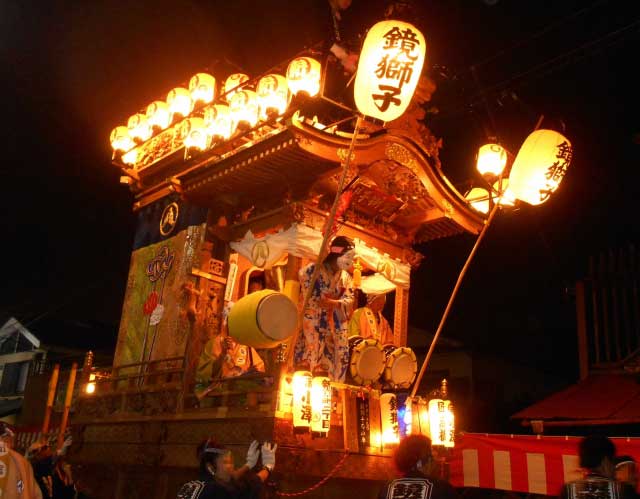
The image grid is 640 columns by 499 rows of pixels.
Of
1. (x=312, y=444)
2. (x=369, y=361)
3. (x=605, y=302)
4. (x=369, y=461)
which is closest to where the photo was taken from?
(x=312, y=444)

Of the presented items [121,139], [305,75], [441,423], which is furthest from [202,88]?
[441,423]

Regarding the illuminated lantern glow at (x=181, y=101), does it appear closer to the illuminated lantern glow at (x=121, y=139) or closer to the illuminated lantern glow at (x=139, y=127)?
the illuminated lantern glow at (x=139, y=127)

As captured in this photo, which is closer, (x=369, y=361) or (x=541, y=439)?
(x=369, y=361)

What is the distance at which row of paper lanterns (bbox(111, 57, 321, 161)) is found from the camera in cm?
992

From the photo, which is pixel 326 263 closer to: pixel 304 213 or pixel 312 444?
pixel 304 213

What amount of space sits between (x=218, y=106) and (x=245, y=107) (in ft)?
2.76

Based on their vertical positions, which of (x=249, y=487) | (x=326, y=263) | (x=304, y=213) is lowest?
(x=249, y=487)

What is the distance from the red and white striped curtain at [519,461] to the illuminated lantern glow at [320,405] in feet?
12.6

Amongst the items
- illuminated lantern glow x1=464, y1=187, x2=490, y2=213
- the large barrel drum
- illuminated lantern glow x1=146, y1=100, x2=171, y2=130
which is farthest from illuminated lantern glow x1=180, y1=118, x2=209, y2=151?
illuminated lantern glow x1=464, y1=187, x2=490, y2=213

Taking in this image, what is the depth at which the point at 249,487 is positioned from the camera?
470cm

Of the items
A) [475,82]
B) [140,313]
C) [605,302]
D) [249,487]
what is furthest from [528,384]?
[249,487]

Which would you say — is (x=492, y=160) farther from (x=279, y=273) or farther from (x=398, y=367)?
(x=279, y=273)

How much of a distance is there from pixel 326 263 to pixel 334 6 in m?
4.09

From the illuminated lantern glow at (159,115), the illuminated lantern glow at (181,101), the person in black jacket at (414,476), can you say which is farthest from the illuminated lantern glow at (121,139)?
the person in black jacket at (414,476)
